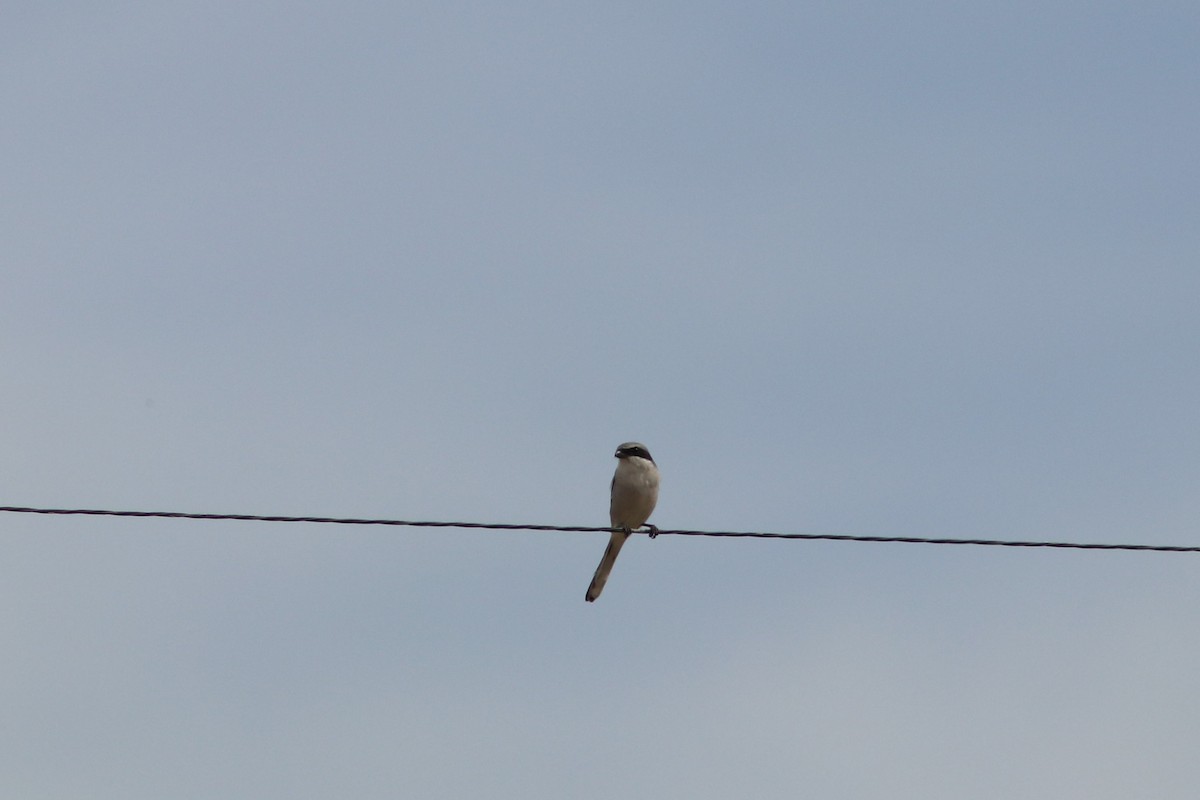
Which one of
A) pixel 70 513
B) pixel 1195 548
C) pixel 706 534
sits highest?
pixel 1195 548

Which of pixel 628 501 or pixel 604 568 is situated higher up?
pixel 628 501

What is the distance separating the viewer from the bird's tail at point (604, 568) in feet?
57.1

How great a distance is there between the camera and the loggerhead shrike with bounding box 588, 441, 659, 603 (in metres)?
17.4

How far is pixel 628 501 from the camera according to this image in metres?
17.5

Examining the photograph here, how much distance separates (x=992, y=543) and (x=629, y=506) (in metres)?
7.04

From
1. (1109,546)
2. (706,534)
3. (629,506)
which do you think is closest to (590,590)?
(629,506)

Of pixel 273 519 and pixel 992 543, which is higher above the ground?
pixel 992 543

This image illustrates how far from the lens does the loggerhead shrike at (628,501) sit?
57.2 feet

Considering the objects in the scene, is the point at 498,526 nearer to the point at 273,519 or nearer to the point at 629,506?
the point at 273,519

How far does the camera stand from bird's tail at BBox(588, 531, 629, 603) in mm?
17406

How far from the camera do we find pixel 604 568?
57.2 feet

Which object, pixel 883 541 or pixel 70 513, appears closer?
pixel 70 513

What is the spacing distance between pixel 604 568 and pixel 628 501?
749 millimetres

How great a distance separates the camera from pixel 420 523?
10.5 metres
